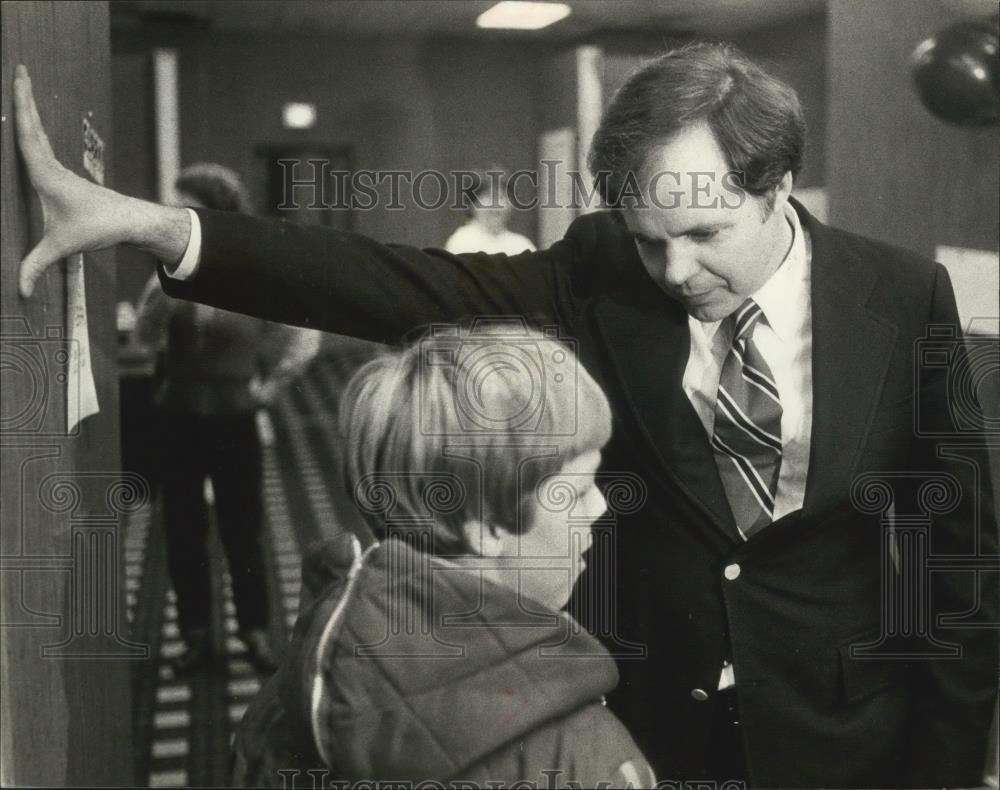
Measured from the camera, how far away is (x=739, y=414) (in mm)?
2219

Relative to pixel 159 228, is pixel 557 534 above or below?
below

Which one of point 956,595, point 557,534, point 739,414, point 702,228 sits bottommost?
point 956,595

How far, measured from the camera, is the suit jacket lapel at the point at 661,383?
7.23 ft

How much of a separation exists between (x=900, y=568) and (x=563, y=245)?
0.91 metres

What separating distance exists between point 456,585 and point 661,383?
533mm

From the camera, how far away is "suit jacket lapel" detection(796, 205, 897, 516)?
87.4 inches

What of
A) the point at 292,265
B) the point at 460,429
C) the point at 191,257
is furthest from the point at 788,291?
the point at 191,257

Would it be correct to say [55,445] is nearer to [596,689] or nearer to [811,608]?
[596,689]

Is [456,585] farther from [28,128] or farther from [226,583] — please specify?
[28,128]

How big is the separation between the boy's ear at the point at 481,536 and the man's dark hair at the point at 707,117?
2.07 feet

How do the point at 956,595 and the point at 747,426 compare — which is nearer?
the point at 747,426

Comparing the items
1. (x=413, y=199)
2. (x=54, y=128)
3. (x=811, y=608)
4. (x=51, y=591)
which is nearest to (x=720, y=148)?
(x=413, y=199)

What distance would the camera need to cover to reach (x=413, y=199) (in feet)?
7.09

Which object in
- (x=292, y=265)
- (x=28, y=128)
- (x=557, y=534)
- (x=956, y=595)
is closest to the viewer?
(x=28, y=128)
